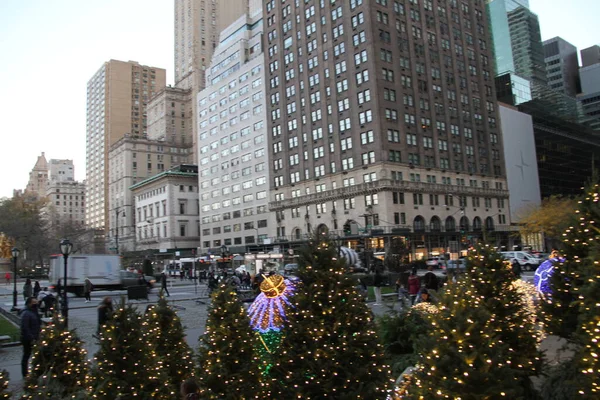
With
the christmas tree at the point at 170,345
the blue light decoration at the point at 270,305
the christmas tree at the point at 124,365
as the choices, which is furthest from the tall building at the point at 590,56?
the christmas tree at the point at 124,365

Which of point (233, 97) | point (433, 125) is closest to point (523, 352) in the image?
point (433, 125)

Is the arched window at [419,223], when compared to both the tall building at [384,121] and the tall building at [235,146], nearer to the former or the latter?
the tall building at [384,121]

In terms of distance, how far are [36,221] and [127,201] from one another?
65754mm

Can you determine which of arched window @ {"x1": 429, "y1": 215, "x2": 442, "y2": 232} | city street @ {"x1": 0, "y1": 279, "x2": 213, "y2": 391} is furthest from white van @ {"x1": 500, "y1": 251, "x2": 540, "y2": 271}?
city street @ {"x1": 0, "y1": 279, "x2": 213, "y2": 391}

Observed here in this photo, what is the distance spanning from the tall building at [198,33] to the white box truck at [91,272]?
111 metres

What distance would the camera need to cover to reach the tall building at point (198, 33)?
492 ft

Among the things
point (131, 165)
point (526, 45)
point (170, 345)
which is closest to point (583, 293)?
point (170, 345)

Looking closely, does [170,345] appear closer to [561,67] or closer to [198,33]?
[198,33]

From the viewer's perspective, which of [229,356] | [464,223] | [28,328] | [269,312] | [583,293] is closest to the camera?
[583,293]

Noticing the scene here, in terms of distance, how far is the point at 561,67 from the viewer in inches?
6895

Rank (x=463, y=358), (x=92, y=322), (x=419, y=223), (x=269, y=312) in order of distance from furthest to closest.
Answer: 1. (x=419, y=223)
2. (x=92, y=322)
3. (x=269, y=312)
4. (x=463, y=358)

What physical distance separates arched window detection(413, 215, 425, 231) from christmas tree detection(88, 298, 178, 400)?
67045 mm

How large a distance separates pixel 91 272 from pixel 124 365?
112 feet

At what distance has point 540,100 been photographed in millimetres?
106562
